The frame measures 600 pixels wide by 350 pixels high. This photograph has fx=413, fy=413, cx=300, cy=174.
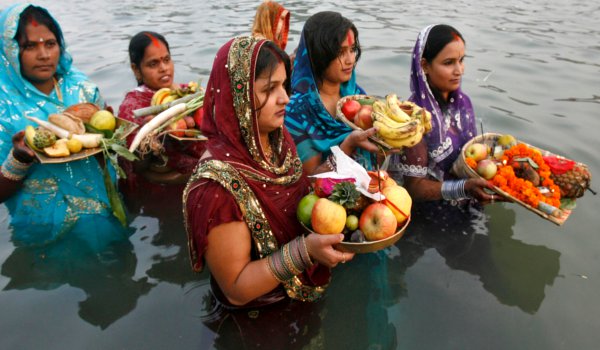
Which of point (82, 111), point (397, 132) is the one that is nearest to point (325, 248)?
point (397, 132)

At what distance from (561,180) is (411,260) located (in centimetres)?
142

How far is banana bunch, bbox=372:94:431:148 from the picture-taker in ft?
9.37

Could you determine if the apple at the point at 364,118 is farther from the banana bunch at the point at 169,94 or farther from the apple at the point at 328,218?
the banana bunch at the point at 169,94

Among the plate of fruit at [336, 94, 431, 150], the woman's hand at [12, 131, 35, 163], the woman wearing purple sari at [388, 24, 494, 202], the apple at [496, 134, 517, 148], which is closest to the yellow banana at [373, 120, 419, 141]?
the plate of fruit at [336, 94, 431, 150]

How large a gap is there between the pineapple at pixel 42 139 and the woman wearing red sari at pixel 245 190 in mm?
1350

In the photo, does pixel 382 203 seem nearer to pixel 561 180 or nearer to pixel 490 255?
pixel 561 180

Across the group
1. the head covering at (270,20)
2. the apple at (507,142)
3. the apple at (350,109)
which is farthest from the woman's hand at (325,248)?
the head covering at (270,20)

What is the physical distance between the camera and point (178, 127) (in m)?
3.50

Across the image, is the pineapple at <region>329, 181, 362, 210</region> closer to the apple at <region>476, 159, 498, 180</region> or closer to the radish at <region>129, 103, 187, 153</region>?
the apple at <region>476, 159, 498, 180</region>

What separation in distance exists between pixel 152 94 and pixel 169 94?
0.89 ft

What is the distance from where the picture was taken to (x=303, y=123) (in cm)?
347

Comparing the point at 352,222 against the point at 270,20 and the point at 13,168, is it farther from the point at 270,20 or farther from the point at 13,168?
the point at 270,20

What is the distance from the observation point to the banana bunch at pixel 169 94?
3781 mm

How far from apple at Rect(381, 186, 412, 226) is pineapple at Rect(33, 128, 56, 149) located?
2.35 metres
